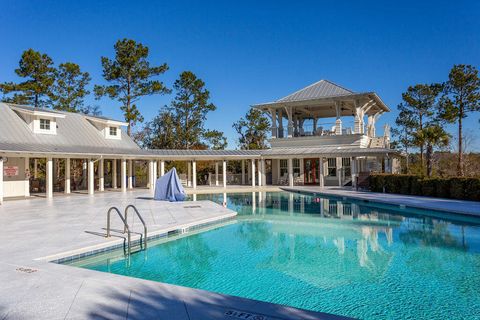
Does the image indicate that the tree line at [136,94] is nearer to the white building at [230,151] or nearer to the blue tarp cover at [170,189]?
the white building at [230,151]

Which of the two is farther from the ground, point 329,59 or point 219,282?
point 329,59

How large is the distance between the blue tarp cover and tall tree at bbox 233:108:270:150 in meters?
24.3

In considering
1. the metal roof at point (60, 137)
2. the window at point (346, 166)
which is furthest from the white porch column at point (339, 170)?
the metal roof at point (60, 137)

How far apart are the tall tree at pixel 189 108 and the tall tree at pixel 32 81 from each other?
12.1 metres

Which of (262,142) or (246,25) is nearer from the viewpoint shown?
(246,25)

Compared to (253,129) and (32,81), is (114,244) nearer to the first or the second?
(32,81)

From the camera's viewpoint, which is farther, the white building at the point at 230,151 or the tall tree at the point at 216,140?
the tall tree at the point at 216,140

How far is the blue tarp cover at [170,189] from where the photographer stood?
17.3 m

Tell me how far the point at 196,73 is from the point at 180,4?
52.0 ft

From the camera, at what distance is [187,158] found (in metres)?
27.2

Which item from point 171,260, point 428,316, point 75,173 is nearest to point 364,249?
point 428,316

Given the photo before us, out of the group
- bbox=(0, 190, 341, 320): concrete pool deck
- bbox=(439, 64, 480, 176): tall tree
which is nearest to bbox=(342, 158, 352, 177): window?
bbox=(439, 64, 480, 176): tall tree

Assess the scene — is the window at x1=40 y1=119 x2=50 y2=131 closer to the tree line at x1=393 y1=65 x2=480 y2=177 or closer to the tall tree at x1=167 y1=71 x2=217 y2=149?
the tall tree at x1=167 y1=71 x2=217 y2=149

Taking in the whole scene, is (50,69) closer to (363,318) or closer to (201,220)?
(201,220)
